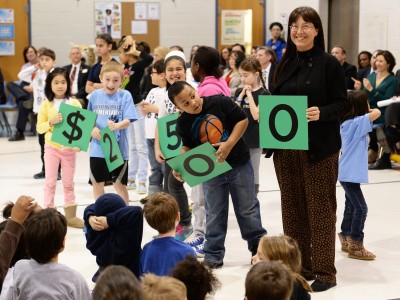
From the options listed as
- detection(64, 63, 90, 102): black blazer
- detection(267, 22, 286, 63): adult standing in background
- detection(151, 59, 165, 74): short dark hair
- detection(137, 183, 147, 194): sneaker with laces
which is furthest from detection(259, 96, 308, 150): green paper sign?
detection(267, 22, 286, 63): adult standing in background

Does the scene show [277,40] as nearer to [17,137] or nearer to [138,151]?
[17,137]

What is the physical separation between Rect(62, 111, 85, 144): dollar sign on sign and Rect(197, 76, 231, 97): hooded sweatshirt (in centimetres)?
120

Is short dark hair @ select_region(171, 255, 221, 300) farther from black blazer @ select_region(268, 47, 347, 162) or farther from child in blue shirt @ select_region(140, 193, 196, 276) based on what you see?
black blazer @ select_region(268, 47, 347, 162)

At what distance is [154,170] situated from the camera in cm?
725

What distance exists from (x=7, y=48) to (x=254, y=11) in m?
4.95

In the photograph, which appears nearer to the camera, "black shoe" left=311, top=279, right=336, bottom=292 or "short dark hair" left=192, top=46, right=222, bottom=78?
"black shoe" left=311, top=279, right=336, bottom=292

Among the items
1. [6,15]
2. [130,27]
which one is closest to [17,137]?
Result: [6,15]

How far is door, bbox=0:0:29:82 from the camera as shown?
13977mm

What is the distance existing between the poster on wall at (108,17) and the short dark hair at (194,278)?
11.7 meters

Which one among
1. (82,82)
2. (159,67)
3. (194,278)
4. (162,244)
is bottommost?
(162,244)

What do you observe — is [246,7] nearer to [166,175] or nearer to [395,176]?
[395,176]

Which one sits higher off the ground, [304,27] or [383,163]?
[304,27]

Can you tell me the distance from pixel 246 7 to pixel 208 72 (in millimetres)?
10153

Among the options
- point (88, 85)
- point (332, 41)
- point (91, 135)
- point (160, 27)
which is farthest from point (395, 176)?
point (160, 27)
